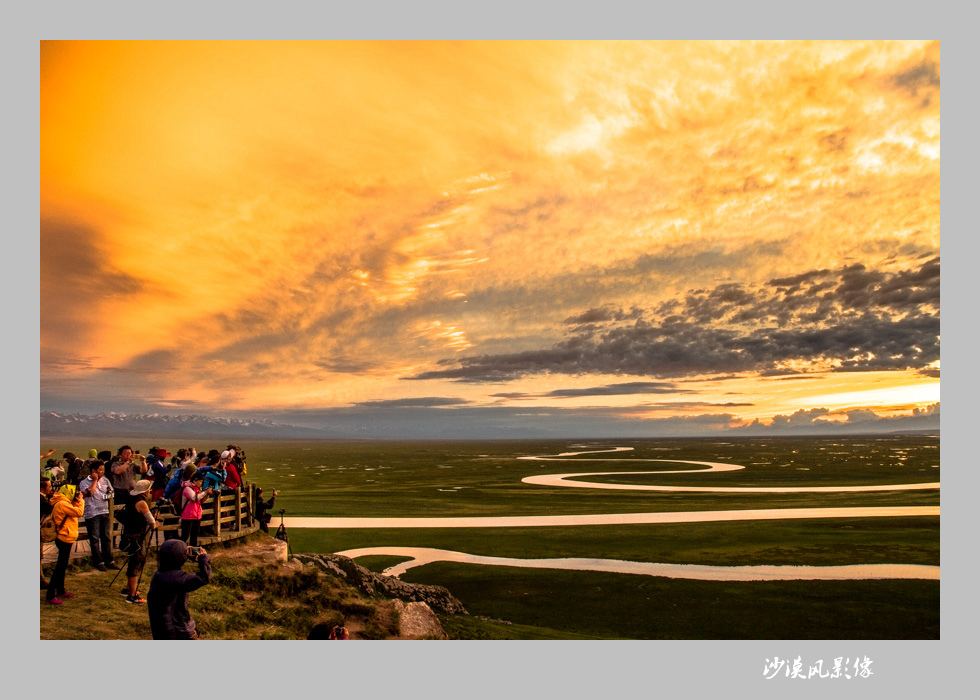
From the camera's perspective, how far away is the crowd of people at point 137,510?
971cm

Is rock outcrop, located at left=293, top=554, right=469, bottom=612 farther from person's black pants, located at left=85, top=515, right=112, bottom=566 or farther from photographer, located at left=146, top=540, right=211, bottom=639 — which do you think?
photographer, located at left=146, top=540, right=211, bottom=639

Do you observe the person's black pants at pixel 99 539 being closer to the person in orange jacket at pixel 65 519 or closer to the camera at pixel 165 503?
the camera at pixel 165 503

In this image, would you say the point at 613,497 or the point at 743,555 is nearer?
the point at 743,555

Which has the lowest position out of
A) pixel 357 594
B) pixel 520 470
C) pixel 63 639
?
pixel 520 470

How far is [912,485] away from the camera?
219 feet

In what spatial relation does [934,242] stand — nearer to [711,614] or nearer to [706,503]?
[711,614]

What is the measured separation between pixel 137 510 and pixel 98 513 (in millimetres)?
2042

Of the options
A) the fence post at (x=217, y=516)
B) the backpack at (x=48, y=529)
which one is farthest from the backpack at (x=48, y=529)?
the fence post at (x=217, y=516)

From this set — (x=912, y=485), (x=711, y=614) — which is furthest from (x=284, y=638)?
(x=912, y=485)

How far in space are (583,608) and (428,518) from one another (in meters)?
24.3

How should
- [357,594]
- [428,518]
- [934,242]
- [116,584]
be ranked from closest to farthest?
1. [116,584]
2. [357,594]
3. [934,242]
4. [428,518]

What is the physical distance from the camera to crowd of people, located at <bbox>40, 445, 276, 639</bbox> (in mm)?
9711

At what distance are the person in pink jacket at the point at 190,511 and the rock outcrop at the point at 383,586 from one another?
231 inches

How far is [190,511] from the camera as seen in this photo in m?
17.5
